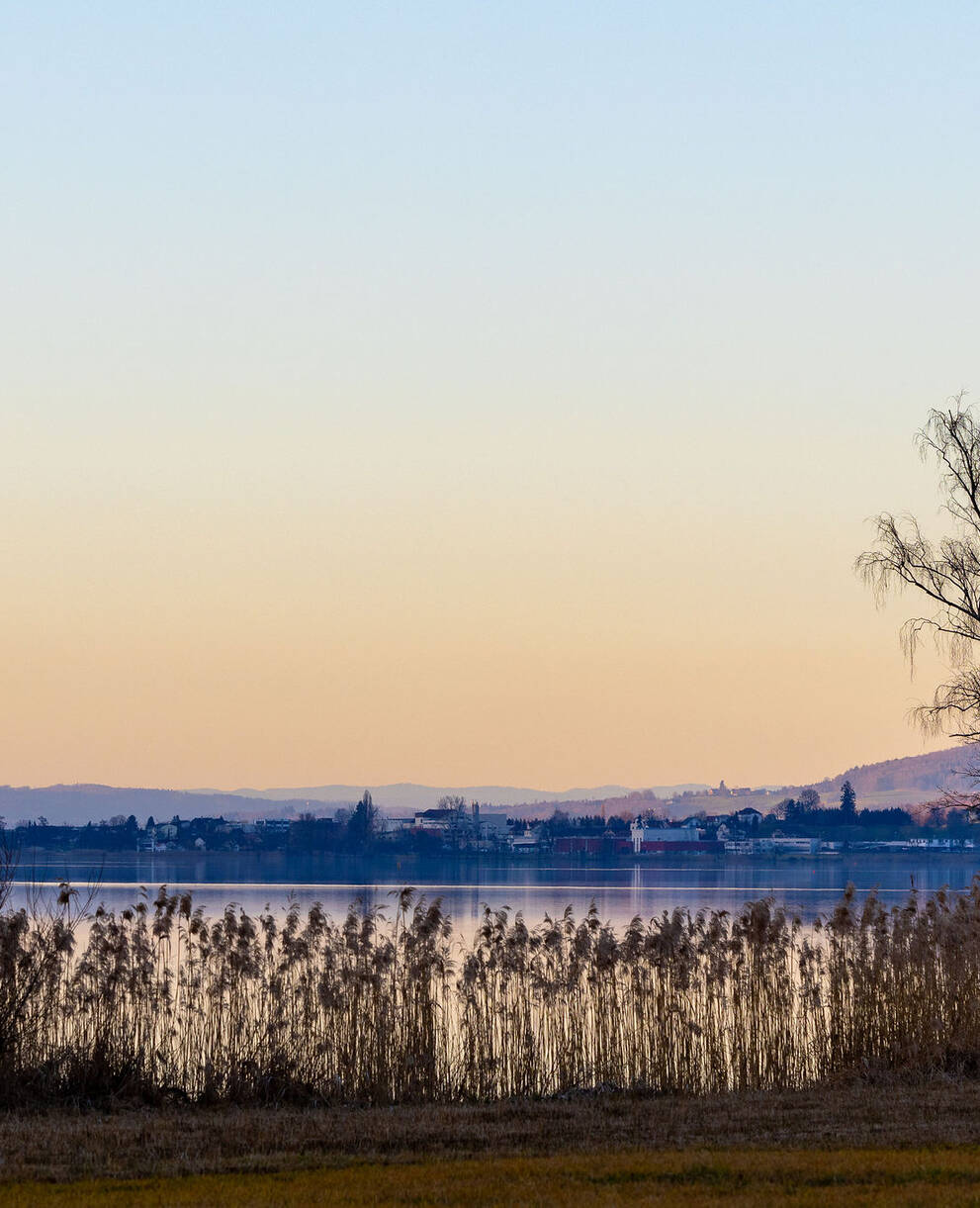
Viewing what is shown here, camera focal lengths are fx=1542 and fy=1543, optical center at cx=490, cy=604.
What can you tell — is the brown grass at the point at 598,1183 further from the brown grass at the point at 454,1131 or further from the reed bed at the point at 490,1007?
the reed bed at the point at 490,1007

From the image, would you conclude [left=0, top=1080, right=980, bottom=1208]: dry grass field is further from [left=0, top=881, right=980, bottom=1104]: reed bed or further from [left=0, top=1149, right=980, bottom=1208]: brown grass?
[left=0, top=881, right=980, bottom=1104]: reed bed

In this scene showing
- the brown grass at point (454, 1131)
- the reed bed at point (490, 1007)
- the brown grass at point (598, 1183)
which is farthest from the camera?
the reed bed at point (490, 1007)

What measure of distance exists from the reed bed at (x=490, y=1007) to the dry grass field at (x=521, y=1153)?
1.61m

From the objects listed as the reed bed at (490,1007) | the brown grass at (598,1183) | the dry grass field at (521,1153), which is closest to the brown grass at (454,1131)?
the dry grass field at (521,1153)

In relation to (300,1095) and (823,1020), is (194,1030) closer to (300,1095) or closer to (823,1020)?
(300,1095)

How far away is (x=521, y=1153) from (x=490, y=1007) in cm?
651

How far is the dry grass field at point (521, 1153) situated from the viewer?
38.3 ft

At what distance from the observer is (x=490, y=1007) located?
20.1 m

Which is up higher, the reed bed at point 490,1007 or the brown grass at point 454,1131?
the reed bed at point 490,1007

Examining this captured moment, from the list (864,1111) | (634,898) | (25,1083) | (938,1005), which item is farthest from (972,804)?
(634,898)

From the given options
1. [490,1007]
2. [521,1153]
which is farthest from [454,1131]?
[490,1007]

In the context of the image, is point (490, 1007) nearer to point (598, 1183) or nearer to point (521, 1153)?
point (521, 1153)

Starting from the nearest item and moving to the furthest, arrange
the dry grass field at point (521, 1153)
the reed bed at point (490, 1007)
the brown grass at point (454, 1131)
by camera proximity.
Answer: the dry grass field at point (521, 1153), the brown grass at point (454, 1131), the reed bed at point (490, 1007)

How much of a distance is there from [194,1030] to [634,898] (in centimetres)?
6703
